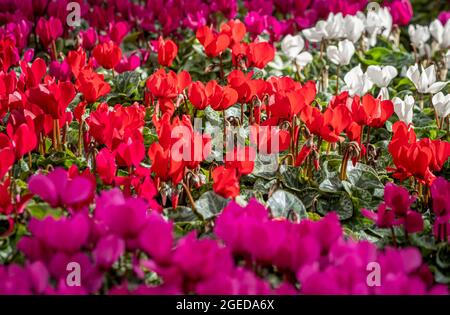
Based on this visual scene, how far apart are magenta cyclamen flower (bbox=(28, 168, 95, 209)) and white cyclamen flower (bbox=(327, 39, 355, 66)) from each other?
1949 millimetres

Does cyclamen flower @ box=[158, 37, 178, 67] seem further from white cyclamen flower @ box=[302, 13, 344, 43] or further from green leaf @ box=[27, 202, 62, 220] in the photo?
green leaf @ box=[27, 202, 62, 220]

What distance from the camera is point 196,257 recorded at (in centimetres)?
162

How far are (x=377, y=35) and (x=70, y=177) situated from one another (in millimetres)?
2908

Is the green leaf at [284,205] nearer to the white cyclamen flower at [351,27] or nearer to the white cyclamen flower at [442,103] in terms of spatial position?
the white cyclamen flower at [442,103]

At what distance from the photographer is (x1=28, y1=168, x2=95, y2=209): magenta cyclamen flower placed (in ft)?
5.99

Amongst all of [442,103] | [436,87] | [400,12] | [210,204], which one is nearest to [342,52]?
[436,87]

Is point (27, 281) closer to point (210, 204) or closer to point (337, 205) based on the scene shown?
point (210, 204)

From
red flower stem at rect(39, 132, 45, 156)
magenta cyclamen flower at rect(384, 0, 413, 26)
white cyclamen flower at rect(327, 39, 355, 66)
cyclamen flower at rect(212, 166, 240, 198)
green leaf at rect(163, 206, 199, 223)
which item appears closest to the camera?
cyclamen flower at rect(212, 166, 240, 198)

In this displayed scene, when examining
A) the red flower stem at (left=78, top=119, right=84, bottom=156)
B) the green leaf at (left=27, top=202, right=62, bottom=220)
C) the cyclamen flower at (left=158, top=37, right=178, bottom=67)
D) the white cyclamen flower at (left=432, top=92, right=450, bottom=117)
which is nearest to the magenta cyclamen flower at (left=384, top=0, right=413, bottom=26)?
the white cyclamen flower at (left=432, top=92, right=450, bottom=117)

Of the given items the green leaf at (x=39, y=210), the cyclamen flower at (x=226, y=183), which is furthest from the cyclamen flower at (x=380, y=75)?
the green leaf at (x=39, y=210)
